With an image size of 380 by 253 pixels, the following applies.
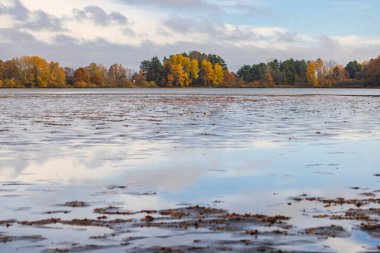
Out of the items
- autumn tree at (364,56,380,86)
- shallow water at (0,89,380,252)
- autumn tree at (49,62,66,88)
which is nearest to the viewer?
shallow water at (0,89,380,252)

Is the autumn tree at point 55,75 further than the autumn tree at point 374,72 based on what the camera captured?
Yes

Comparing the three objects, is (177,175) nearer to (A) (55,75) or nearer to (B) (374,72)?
(B) (374,72)

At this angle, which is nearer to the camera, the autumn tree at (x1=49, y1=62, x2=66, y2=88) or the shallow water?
the shallow water

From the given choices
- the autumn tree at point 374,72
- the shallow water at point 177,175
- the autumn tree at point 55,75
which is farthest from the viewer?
the autumn tree at point 55,75

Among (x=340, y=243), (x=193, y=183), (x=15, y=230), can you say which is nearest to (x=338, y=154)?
(x=193, y=183)

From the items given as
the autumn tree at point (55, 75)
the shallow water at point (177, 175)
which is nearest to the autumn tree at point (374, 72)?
the autumn tree at point (55, 75)

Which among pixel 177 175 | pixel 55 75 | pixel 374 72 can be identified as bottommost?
pixel 177 175

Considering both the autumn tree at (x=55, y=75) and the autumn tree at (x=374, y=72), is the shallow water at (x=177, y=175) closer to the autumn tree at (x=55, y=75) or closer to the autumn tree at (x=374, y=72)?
the autumn tree at (x=374, y=72)

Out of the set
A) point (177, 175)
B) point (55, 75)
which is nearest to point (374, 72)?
point (55, 75)

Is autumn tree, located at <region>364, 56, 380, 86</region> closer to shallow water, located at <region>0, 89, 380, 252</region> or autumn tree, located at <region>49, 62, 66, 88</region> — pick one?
autumn tree, located at <region>49, 62, 66, 88</region>

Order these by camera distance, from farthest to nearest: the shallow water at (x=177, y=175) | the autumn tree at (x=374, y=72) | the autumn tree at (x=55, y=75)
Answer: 1. the autumn tree at (x=55, y=75)
2. the autumn tree at (x=374, y=72)
3. the shallow water at (x=177, y=175)

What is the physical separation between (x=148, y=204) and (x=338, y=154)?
431 inches

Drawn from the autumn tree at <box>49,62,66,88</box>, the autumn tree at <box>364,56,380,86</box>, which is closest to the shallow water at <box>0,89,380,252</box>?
the autumn tree at <box>364,56,380,86</box>

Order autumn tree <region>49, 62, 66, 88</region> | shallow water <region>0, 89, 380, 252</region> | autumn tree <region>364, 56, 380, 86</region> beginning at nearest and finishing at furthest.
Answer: shallow water <region>0, 89, 380, 252</region> → autumn tree <region>364, 56, 380, 86</region> → autumn tree <region>49, 62, 66, 88</region>
